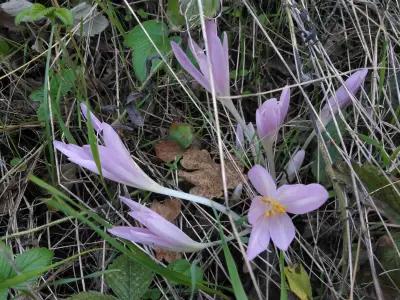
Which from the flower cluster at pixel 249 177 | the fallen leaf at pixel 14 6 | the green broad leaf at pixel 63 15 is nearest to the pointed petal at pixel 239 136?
the flower cluster at pixel 249 177

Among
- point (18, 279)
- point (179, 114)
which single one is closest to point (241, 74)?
point (179, 114)

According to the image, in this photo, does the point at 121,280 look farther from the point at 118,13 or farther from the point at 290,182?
the point at 118,13

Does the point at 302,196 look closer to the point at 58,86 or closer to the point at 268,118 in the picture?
the point at 268,118

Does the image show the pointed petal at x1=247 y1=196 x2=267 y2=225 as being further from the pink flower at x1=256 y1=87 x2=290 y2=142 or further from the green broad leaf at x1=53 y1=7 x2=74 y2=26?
the green broad leaf at x1=53 y1=7 x2=74 y2=26

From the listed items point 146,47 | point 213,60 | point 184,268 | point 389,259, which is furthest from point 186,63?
point 389,259

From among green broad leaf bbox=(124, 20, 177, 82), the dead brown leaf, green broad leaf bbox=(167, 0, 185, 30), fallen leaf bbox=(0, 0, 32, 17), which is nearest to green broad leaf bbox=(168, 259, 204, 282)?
the dead brown leaf

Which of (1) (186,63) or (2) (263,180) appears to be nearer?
(2) (263,180)
